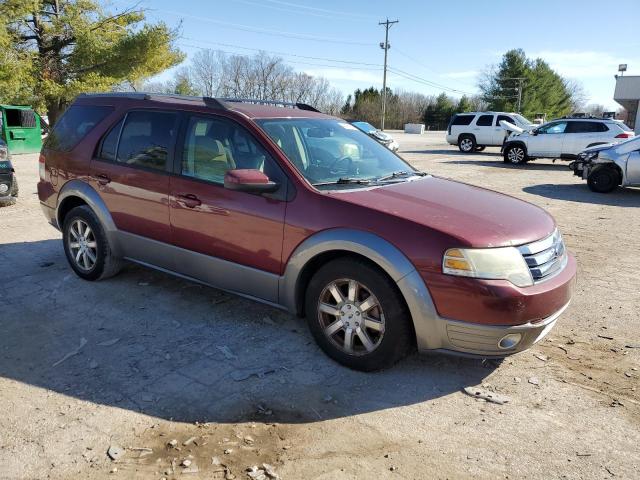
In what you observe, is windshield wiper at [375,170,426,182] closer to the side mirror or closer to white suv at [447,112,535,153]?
the side mirror

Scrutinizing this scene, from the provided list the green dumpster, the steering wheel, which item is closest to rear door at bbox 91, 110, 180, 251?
the steering wheel

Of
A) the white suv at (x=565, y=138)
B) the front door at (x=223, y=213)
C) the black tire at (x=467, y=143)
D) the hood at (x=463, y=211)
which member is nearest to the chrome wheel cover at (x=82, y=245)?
the front door at (x=223, y=213)

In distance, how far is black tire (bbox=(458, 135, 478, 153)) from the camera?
23.7 meters

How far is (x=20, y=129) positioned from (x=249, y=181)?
61.5 feet

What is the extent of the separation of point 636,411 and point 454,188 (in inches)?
77.2

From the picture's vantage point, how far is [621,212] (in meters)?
9.65

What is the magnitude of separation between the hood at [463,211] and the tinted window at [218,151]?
72 cm

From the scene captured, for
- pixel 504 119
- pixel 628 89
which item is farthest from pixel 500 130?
pixel 628 89

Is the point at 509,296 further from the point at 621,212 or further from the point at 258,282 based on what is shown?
the point at 621,212

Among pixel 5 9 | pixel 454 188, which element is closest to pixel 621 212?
pixel 454 188

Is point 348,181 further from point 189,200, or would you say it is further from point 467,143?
point 467,143

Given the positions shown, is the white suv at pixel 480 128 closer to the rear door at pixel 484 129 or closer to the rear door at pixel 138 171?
the rear door at pixel 484 129

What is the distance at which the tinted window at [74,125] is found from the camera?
4898mm

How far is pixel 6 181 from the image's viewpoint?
8648 mm
